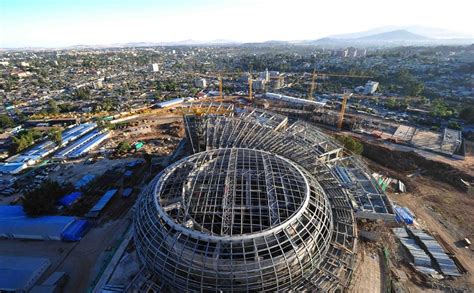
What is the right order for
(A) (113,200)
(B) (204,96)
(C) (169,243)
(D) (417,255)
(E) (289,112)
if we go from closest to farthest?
(C) (169,243)
(D) (417,255)
(A) (113,200)
(E) (289,112)
(B) (204,96)

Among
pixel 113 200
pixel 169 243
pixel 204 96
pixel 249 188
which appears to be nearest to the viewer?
pixel 169 243

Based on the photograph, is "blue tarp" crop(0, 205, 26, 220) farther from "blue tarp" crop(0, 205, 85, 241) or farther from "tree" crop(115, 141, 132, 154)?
"tree" crop(115, 141, 132, 154)

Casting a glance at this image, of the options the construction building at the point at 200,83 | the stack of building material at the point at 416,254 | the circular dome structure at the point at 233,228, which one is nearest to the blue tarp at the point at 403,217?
the stack of building material at the point at 416,254

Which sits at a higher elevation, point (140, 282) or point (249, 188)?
point (249, 188)

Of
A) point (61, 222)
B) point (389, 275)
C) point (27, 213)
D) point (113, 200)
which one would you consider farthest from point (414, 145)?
point (27, 213)

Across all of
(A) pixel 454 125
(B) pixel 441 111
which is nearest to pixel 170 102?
(A) pixel 454 125

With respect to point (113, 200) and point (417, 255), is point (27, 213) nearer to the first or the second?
point (113, 200)

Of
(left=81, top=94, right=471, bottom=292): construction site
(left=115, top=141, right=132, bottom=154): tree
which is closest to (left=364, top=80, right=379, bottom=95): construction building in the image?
(left=81, top=94, right=471, bottom=292): construction site
